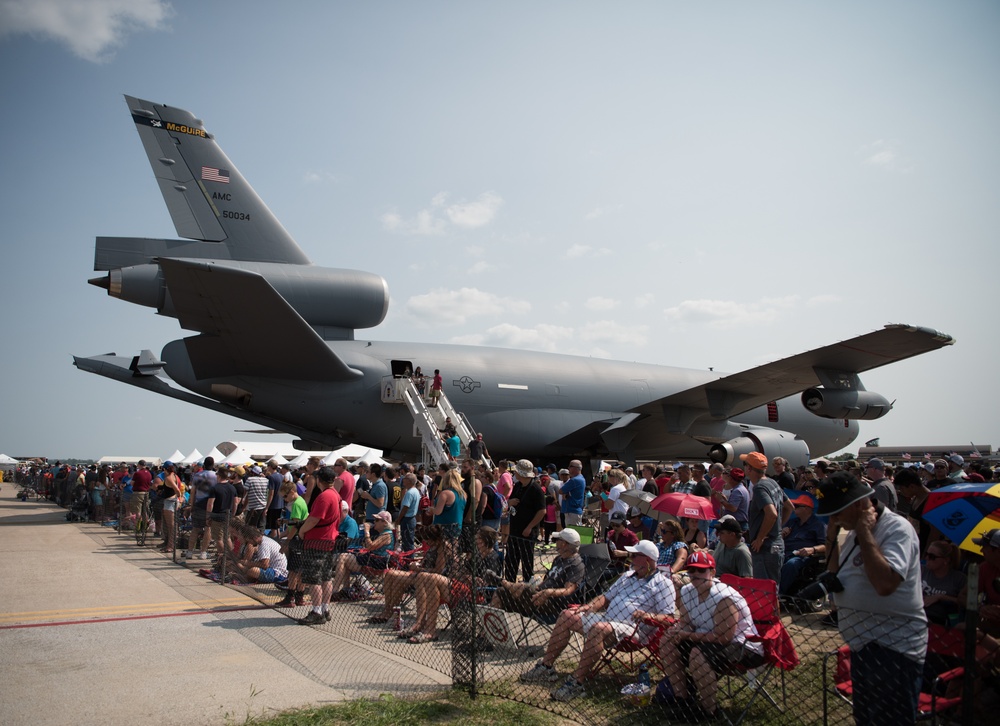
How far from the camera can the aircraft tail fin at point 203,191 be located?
17.0 metres

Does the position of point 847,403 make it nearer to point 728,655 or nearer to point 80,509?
point 728,655

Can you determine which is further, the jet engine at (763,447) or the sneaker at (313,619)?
the jet engine at (763,447)

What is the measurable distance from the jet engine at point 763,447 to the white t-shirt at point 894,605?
1414 centimetres

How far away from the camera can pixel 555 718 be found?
170 inches

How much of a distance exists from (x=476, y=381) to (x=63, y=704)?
49.5 ft

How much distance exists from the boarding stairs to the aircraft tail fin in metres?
4.13

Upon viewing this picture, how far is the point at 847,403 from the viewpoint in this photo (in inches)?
639

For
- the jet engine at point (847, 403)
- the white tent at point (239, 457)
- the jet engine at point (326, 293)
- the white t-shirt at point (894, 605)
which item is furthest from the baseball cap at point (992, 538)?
the white tent at point (239, 457)

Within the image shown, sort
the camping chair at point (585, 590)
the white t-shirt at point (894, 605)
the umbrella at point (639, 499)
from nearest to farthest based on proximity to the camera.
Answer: the white t-shirt at point (894, 605)
the camping chair at point (585, 590)
the umbrella at point (639, 499)

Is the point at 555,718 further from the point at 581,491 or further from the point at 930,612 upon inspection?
the point at 581,491

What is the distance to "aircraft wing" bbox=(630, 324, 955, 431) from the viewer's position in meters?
14.4

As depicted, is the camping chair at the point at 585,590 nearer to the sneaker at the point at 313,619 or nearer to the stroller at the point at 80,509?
the sneaker at the point at 313,619

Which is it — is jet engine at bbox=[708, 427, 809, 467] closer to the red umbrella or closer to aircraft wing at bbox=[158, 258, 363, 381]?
aircraft wing at bbox=[158, 258, 363, 381]

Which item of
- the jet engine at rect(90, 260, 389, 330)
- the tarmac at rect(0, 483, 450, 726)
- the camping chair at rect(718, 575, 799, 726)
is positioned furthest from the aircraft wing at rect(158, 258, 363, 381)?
the camping chair at rect(718, 575, 799, 726)
